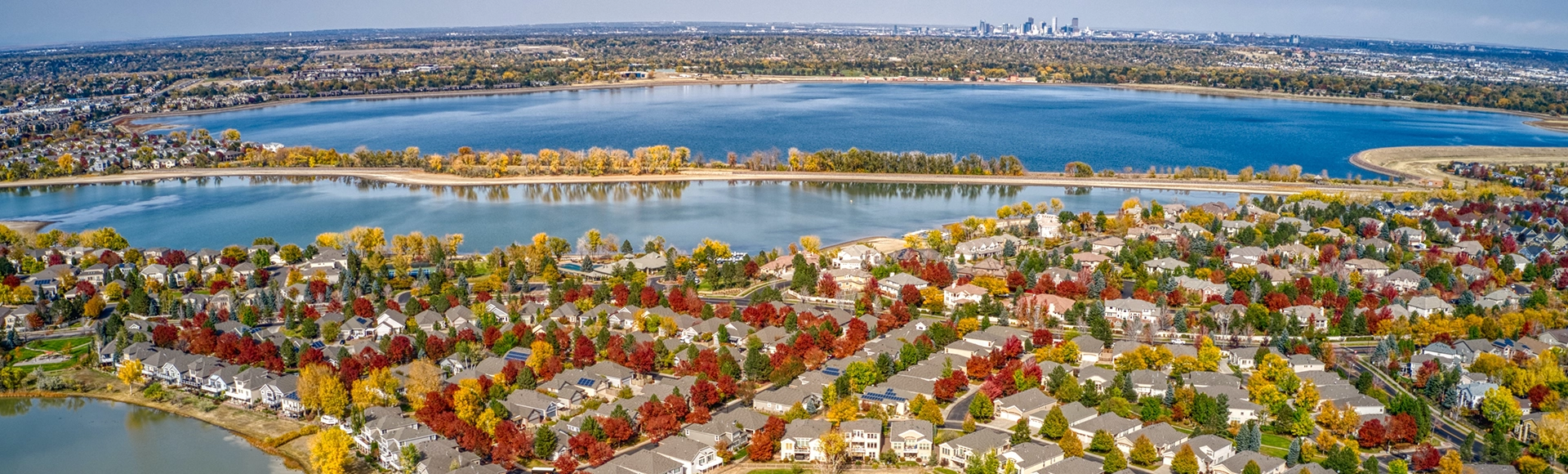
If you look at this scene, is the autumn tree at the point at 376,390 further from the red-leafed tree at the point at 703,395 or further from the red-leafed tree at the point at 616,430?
the red-leafed tree at the point at 703,395

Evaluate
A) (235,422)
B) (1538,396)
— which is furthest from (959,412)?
(235,422)

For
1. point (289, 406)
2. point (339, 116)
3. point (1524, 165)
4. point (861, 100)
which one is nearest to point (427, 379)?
point (289, 406)

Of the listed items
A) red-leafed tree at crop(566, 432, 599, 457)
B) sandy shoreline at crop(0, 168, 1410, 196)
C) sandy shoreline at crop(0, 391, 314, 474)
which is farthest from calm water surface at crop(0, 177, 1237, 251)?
red-leafed tree at crop(566, 432, 599, 457)

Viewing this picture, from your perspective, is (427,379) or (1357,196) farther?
(1357,196)

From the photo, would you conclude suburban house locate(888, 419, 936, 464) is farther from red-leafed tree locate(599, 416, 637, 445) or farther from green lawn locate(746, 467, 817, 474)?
red-leafed tree locate(599, 416, 637, 445)

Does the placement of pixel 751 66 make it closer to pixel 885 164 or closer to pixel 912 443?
pixel 885 164

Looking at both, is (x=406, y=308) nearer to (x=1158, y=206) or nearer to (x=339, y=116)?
(x=1158, y=206)
